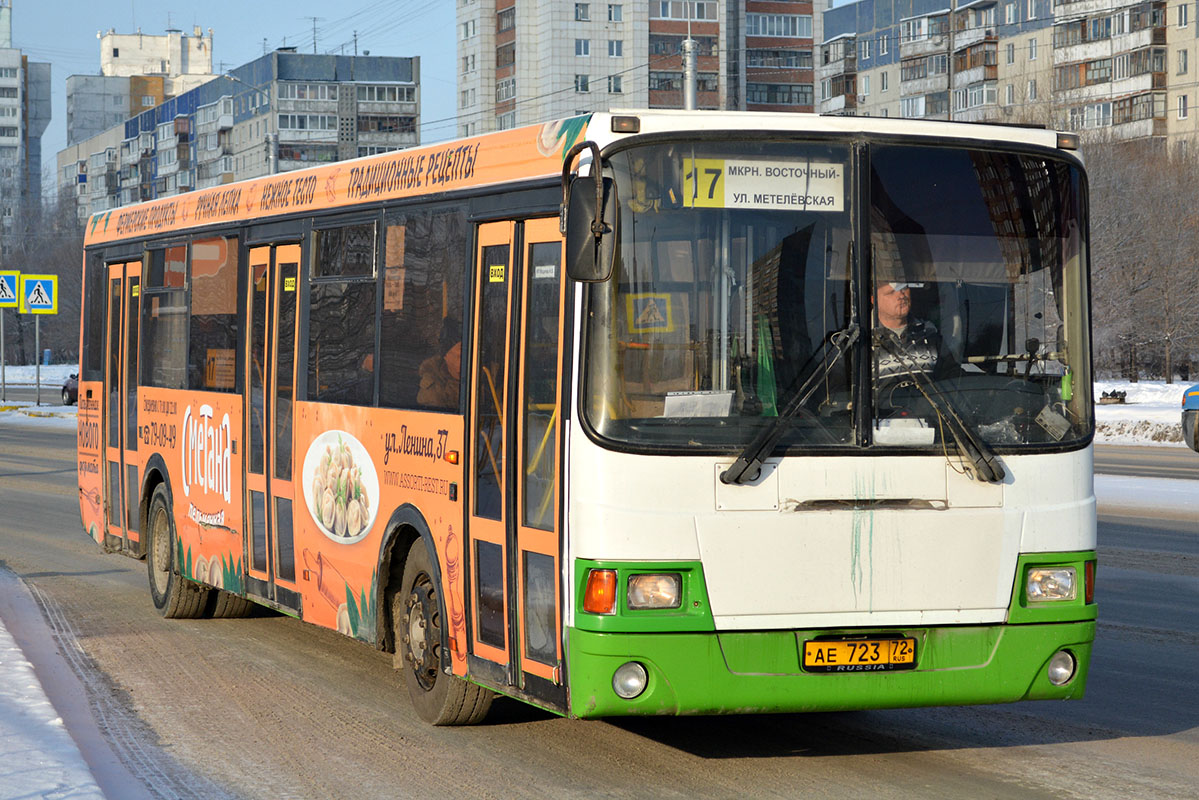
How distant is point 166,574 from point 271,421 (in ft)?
8.33

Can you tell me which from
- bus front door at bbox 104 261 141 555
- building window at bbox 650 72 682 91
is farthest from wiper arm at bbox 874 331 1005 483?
building window at bbox 650 72 682 91

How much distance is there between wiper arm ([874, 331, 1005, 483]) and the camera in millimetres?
6562

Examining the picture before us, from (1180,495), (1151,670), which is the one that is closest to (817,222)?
(1151,670)

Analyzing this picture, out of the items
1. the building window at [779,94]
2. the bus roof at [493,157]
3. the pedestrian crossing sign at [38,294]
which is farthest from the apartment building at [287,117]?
the bus roof at [493,157]

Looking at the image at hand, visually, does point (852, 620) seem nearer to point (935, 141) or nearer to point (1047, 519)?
point (1047, 519)

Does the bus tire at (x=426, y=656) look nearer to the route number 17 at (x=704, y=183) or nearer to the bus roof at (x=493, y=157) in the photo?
the bus roof at (x=493, y=157)

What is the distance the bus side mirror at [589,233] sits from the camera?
6.21m

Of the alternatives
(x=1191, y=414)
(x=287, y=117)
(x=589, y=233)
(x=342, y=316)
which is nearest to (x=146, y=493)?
(x=342, y=316)

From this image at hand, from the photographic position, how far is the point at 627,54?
110312mm

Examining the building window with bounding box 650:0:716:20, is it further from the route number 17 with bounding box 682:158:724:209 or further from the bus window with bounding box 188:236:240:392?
the route number 17 with bounding box 682:158:724:209

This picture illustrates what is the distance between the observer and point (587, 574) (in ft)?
20.6

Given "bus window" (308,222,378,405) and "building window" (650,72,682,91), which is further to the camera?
"building window" (650,72,682,91)

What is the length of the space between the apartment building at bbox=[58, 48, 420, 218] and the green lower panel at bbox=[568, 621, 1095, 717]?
10717 centimetres

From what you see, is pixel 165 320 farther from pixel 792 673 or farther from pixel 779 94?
pixel 779 94
